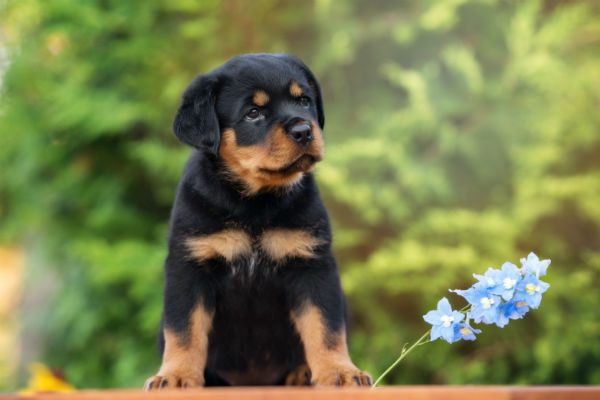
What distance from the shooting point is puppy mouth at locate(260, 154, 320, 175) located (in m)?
2.47

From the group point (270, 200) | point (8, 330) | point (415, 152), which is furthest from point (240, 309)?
point (8, 330)

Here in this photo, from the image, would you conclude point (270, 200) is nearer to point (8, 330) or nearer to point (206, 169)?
point (206, 169)

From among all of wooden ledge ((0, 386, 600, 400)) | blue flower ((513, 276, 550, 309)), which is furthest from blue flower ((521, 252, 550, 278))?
wooden ledge ((0, 386, 600, 400))

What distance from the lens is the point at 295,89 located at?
103 inches

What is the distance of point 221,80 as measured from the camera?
265 centimetres

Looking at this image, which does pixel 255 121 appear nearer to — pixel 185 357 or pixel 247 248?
pixel 247 248

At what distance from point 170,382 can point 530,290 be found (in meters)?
1.13

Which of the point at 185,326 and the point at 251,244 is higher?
the point at 251,244

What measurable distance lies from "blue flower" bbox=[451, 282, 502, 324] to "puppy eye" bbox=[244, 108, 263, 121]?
3.60 feet

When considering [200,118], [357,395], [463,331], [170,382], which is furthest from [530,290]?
[200,118]

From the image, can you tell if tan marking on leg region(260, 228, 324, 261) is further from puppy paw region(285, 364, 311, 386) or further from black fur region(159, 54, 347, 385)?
puppy paw region(285, 364, 311, 386)

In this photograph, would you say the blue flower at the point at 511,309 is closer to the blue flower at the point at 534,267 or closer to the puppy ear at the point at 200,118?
the blue flower at the point at 534,267

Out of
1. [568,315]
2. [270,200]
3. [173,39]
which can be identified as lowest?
[568,315]

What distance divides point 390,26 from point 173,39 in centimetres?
178
